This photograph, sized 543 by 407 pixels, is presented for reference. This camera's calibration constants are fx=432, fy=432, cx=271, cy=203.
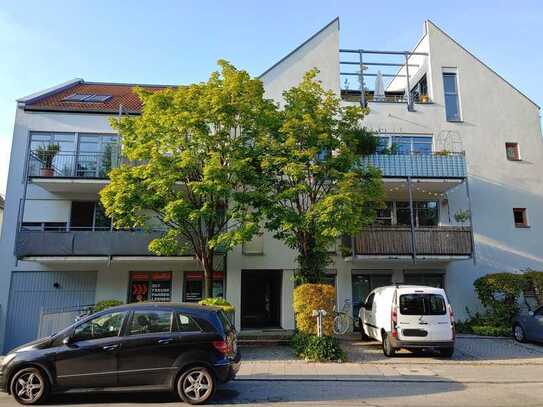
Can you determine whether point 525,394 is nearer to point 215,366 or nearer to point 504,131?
point 215,366

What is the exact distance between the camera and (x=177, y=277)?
1755cm

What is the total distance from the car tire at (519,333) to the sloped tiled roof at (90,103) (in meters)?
16.4

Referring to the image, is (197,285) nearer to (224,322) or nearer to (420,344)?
(420,344)

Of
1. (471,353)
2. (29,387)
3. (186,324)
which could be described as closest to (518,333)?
(471,353)

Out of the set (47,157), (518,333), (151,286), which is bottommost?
(518,333)

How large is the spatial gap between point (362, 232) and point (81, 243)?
10.3 m

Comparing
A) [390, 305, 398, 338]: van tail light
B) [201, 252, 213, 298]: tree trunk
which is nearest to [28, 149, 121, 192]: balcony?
[201, 252, 213, 298]: tree trunk

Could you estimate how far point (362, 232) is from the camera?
53.1 ft

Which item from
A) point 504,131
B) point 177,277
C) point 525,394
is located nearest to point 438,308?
point 525,394

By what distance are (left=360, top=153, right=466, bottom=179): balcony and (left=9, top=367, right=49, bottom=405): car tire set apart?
13107 millimetres

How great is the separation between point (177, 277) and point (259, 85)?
331 inches

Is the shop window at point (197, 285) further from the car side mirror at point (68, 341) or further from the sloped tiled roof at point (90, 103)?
the car side mirror at point (68, 341)

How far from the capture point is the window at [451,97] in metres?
19.5

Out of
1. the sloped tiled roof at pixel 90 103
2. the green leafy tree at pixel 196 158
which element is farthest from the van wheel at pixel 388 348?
the sloped tiled roof at pixel 90 103
